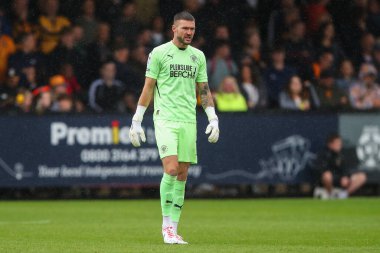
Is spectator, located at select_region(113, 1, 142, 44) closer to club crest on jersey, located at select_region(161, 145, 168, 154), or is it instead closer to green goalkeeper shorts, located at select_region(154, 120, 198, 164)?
green goalkeeper shorts, located at select_region(154, 120, 198, 164)

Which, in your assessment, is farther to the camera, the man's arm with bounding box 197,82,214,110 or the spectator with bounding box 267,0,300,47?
the spectator with bounding box 267,0,300,47

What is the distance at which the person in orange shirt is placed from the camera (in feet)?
72.8

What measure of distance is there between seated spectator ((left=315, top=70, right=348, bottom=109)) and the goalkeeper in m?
11.7

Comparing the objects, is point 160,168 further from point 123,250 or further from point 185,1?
point 123,250

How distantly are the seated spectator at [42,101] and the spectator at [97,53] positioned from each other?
127 centimetres

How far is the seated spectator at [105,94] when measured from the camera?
22.2 metres

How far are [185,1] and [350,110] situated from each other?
15.9 feet

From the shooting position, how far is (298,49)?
24922 mm

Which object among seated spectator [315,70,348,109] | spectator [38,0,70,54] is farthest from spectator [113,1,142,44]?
seated spectator [315,70,348,109]

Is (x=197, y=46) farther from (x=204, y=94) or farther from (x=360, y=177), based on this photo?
(x=204, y=94)

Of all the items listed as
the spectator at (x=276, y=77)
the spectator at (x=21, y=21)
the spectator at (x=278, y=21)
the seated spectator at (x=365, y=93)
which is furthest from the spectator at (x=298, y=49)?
the spectator at (x=21, y=21)

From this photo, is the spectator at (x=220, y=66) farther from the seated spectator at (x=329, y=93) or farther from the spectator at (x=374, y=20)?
the spectator at (x=374, y=20)

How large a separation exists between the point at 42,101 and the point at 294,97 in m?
5.47

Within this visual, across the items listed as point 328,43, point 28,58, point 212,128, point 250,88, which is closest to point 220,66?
point 250,88
